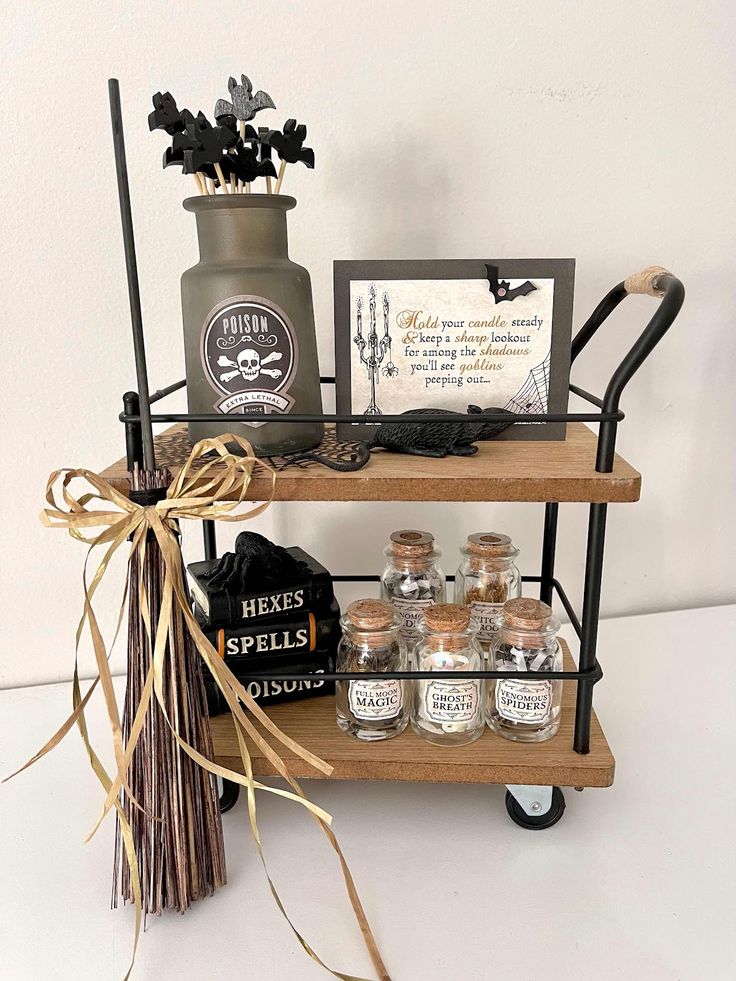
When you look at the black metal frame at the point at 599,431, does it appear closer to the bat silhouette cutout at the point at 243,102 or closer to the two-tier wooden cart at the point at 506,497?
the two-tier wooden cart at the point at 506,497

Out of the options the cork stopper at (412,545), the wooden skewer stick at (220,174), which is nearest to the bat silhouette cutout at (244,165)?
the wooden skewer stick at (220,174)

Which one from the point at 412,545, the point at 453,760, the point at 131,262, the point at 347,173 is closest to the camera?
the point at 131,262

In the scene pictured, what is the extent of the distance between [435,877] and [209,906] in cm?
18

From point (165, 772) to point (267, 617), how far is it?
180 mm

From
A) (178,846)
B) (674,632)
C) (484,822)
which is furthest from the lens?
(674,632)

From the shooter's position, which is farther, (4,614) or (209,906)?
(4,614)

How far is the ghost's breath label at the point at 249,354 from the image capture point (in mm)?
613

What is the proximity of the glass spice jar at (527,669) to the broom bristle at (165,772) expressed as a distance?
25cm

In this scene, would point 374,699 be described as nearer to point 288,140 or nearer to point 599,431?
point 599,431

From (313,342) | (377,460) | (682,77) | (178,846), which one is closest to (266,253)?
(313,342)

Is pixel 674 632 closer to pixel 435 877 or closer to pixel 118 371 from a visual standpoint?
pixel 435 877

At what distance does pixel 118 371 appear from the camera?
876mm

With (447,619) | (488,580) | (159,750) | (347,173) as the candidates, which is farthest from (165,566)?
(347,173)

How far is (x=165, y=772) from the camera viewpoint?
567 millimetres
